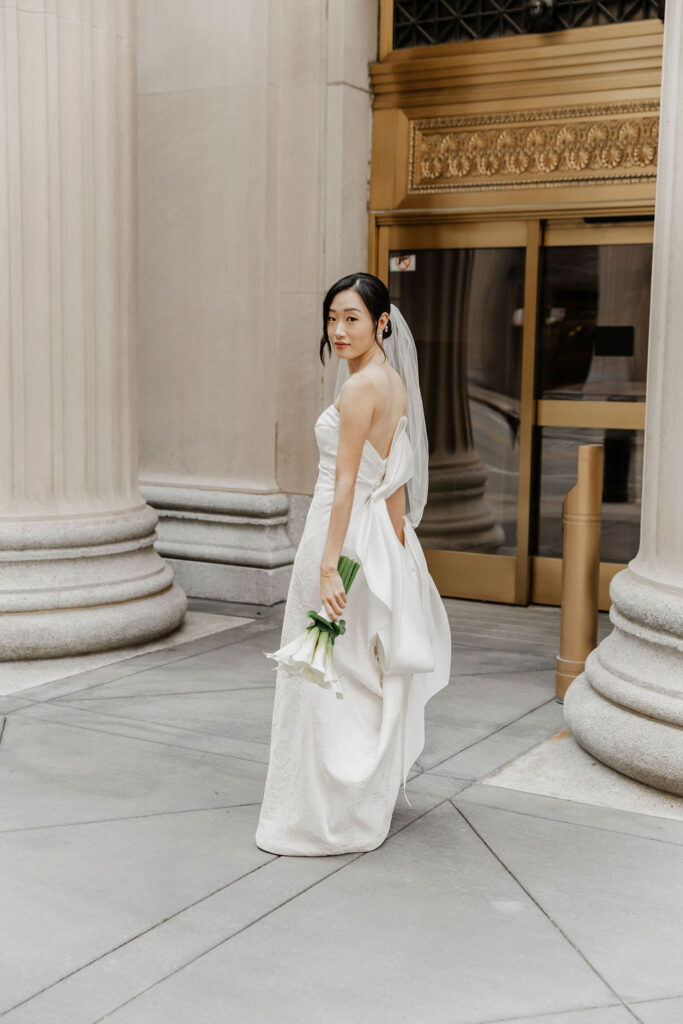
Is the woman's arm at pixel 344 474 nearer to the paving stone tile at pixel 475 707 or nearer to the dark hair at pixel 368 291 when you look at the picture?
the dark hair at pixel 368 291

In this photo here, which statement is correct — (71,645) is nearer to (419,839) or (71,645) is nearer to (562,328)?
(419,839)

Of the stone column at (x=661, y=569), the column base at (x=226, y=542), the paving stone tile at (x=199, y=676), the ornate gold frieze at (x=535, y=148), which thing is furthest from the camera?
the column base at (x=226, y=542)

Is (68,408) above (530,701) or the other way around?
above

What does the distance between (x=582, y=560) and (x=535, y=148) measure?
338 centimetres

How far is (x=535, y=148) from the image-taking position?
8.25 meters

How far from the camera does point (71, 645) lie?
22.6ft

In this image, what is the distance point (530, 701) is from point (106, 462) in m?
2.79

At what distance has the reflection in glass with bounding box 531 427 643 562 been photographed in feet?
26.9

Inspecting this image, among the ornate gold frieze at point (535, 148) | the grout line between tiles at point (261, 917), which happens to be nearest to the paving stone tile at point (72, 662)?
the grout line between tiles at point (261, 917)

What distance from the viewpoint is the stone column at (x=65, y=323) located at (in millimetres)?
6766

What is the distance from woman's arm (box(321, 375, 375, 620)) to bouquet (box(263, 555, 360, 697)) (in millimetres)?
82

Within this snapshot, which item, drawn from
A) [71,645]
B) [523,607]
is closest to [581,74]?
[523,607]

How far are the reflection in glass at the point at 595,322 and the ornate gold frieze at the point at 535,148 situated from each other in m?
0.50

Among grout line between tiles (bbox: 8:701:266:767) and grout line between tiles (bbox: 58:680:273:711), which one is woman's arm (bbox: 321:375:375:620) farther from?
grout line between tiles (bbox: 58:680:273:711)
